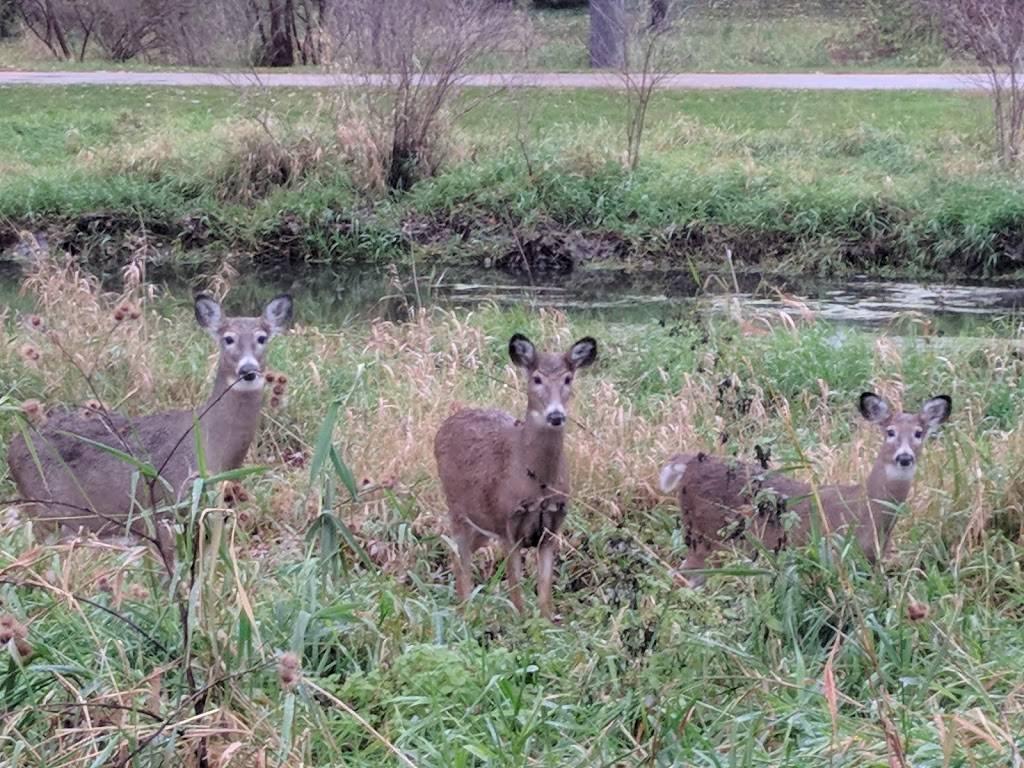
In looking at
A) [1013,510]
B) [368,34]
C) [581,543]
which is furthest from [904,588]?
[368,34]

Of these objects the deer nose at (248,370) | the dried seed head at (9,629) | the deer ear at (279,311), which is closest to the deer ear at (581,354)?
the deer nose at (248,370)

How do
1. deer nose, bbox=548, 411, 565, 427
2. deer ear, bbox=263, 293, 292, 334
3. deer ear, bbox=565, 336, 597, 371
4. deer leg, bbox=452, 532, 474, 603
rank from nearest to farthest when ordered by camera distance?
deer nose, bbox=548, 411, 565, 427 → deer leg, bbox=452, 532, 474, 603 → deer ear, bbox=565, 336, 597, 371 → deer ear, bbox=263, 293, 292, 334

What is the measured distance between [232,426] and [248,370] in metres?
0.25

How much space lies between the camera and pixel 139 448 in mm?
5938

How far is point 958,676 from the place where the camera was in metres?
4.52

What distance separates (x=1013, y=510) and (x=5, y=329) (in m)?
6.37

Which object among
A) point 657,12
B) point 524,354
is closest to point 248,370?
point 524,354

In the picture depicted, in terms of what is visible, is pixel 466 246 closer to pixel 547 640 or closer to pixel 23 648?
pixel 547 640

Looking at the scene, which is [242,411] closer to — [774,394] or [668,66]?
[774,394]

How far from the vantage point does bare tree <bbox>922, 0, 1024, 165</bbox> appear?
1633cm

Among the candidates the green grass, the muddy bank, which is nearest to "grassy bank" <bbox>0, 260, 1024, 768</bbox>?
the muddy bank

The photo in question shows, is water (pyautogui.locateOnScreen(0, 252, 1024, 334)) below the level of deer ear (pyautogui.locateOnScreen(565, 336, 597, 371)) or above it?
below

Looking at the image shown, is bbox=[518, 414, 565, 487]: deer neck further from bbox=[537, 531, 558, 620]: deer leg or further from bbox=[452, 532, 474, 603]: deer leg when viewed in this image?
bbox=[452, 532, 474, 603]: deer leg

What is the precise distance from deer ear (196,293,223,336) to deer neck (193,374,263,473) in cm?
45
